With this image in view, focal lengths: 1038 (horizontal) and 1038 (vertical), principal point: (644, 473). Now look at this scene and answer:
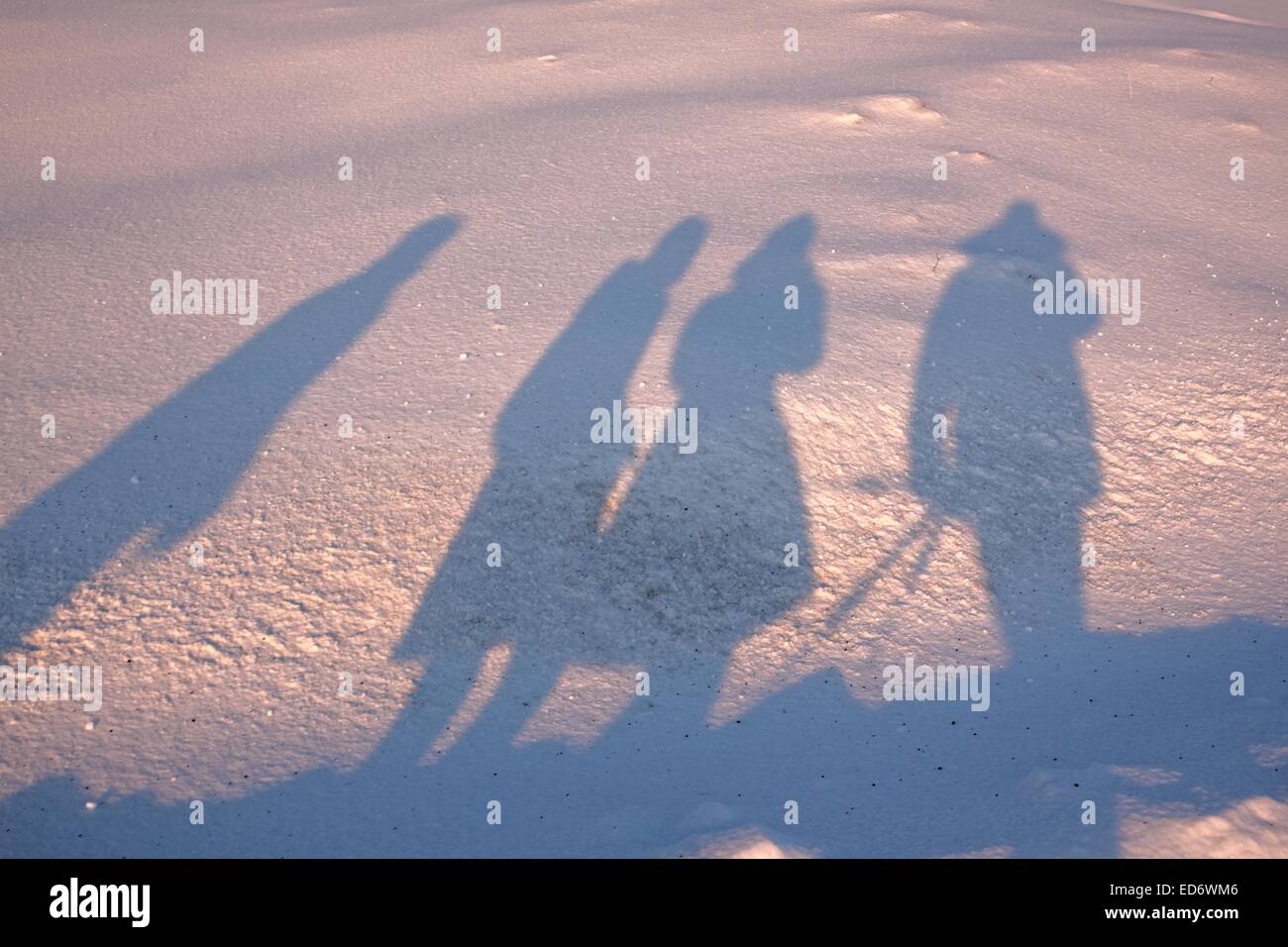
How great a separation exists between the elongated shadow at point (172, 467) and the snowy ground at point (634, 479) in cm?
3

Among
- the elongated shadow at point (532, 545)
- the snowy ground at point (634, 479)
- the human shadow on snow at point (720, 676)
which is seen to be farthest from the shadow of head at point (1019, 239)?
the elongated shadow at point (532, 545)

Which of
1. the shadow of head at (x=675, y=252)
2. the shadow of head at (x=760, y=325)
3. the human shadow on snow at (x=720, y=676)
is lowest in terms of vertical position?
the human shadow on snow at (x=720, y=676)

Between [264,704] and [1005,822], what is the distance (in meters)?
3.28

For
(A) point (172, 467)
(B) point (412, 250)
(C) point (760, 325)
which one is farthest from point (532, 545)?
(B) point (412, 250)

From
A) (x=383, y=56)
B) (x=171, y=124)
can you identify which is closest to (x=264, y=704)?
(x=171, y=124)

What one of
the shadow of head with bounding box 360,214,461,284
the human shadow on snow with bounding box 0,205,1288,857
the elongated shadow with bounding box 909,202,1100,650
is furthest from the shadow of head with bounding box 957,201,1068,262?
the shadow of head with bounding box 360,214,461,284

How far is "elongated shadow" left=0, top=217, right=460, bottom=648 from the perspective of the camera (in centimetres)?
538

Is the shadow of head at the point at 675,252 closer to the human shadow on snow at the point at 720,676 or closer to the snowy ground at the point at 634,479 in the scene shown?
the snowy ground at the point at 634,479

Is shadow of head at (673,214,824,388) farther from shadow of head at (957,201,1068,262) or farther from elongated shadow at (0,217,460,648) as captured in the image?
elongated shadow at (0,217,460,648)

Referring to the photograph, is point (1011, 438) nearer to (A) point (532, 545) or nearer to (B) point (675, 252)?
(B) point (675, 252)

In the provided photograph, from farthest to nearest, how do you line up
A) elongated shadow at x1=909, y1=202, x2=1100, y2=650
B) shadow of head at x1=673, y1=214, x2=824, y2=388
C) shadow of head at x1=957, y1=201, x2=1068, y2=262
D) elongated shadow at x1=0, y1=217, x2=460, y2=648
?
shadow of head at x1=957, y1=201, x2=1068, y2=262
shadow of head at x1=673, y1=214, x2=824, y2=388
elongated shadow at x1=909, y1=202, x2=1100, y2=650
elongated shadow at x1=0, y1=217, x2=460, y2=648

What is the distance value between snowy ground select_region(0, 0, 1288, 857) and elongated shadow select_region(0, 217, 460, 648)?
0.09ft

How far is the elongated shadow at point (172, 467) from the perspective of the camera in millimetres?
5383

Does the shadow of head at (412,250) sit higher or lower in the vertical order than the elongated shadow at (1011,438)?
higher
